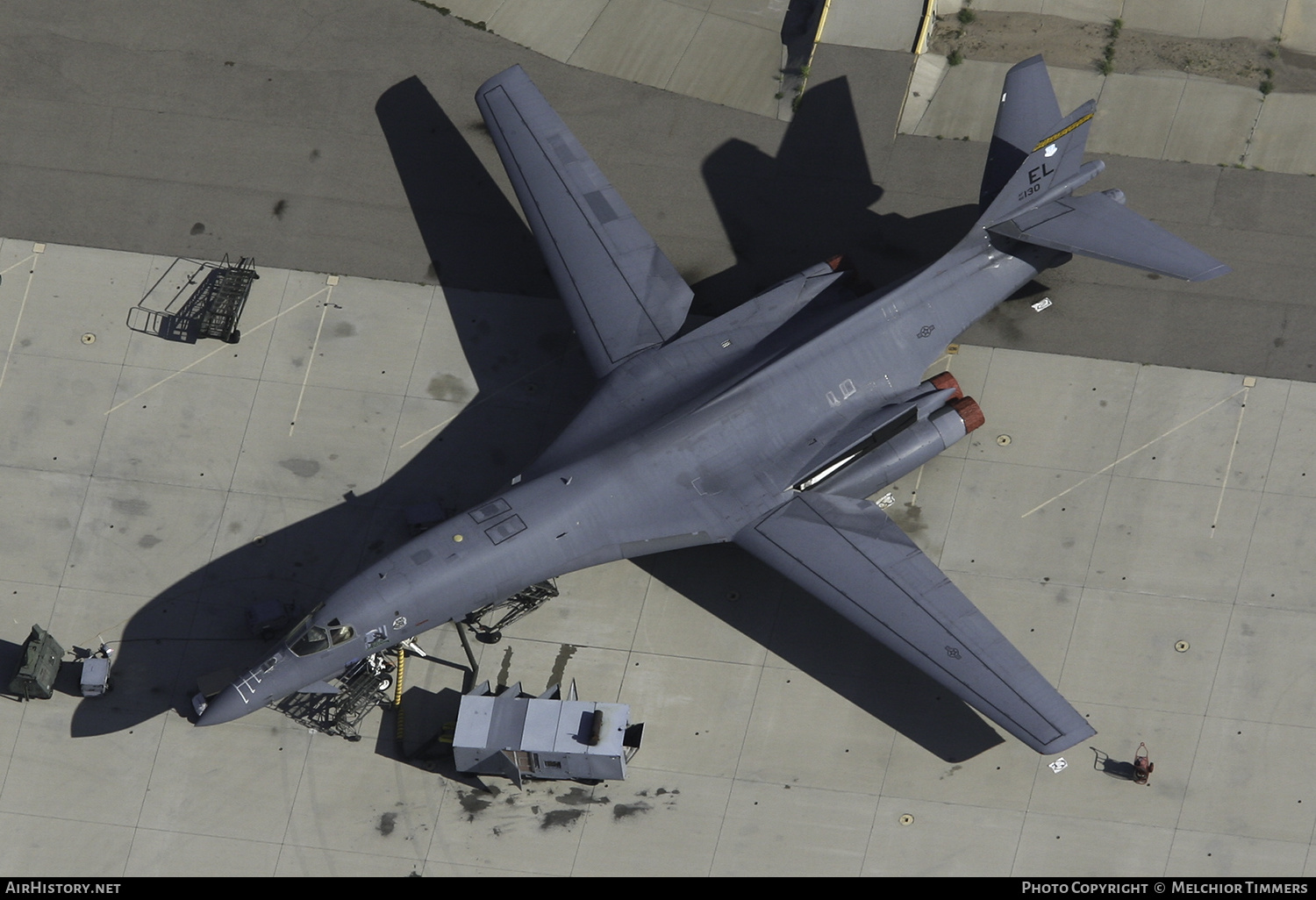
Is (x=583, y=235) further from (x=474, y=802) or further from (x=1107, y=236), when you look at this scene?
(x=474, y=802)

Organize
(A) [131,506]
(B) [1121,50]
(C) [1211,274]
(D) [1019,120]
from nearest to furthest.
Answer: (C) [1211,274]
(D) [1019,120]
(A) [131,506]
(B) [1121,50]

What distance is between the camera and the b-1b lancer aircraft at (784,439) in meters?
28.0

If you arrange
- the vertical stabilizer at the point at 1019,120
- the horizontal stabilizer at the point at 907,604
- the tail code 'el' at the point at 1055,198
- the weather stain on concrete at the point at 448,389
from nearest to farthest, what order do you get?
the horizontal stabilizer at the point at 907,604 < the tail code 'el' at the point at 1055,198 < the vertical stabilizer at the point at 1019,120 < the weather stain on concrete at the point at 448,389

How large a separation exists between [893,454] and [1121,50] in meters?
15.8

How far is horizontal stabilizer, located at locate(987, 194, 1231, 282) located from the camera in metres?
29.3

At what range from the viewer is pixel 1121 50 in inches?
1405

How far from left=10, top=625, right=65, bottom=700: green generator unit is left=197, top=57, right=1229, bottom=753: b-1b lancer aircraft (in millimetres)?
6148

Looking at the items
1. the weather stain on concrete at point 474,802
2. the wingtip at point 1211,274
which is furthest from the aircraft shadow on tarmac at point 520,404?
the wingtip at point 1211,274

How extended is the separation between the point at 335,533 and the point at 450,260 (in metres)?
8.61

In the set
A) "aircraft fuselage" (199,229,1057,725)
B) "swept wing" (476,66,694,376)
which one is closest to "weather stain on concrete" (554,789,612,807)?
"aircraft fuselage" (199,229,1057,725)

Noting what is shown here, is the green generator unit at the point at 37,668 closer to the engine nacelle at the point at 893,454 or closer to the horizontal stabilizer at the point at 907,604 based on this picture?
the horizontal stabilizer at the point at 907,604

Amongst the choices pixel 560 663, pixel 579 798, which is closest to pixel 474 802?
pixel 579 798

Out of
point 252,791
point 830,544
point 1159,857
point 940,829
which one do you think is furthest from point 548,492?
point 1159,857

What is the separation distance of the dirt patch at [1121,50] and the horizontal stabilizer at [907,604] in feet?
51.6
